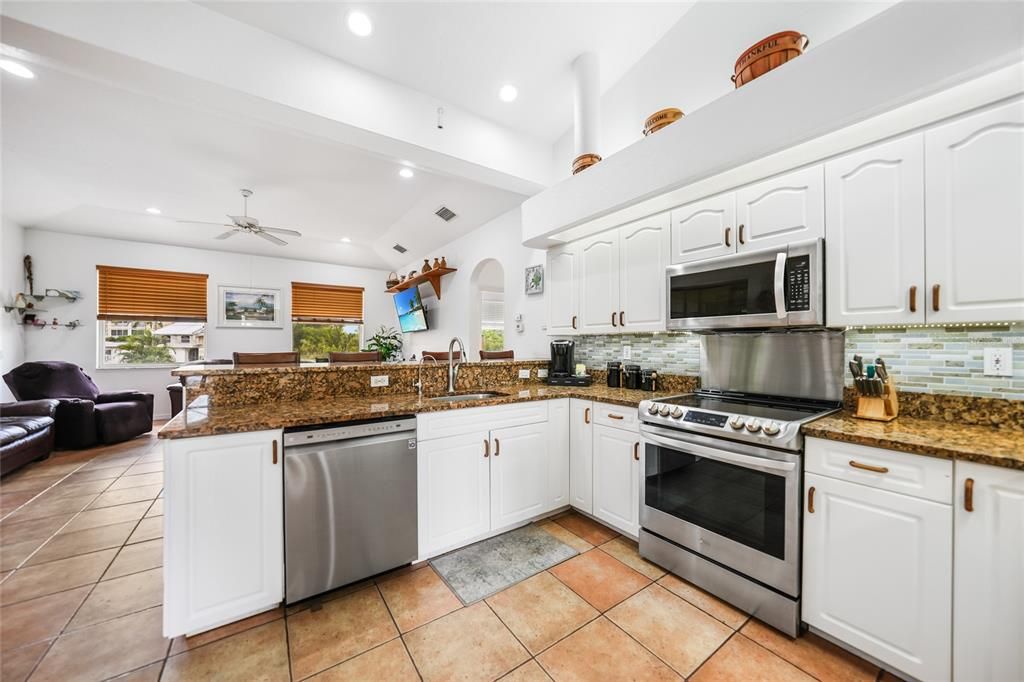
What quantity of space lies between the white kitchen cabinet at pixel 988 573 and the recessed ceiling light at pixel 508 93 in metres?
3.17

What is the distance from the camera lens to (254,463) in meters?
1.64

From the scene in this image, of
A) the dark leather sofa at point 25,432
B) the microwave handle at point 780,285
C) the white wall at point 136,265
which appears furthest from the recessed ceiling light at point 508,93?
the white wall at point 136,265

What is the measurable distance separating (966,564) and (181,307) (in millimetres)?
8338

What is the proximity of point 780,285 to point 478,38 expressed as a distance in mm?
2342

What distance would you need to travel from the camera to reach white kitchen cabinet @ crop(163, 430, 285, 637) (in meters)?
1.50

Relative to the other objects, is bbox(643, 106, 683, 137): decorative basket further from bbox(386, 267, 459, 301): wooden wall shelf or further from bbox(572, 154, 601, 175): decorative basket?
bbox(386, 267, 459, 301): wooden wall shelf

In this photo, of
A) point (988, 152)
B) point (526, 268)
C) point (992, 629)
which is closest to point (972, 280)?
point (988, 152)

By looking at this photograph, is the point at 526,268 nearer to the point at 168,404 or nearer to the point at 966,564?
the point at 966,564

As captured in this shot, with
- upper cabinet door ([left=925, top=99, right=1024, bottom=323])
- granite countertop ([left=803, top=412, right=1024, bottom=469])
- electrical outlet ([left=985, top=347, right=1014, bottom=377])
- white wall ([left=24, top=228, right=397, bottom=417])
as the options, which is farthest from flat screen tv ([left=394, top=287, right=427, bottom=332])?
electrical outlet ([left=985, top=347, right=1014, bottom=377])

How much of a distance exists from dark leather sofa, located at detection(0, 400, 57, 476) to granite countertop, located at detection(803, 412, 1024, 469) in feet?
18.6

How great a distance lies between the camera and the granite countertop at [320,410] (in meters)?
1.59

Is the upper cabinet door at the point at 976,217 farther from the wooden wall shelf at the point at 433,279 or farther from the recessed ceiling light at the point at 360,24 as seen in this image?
the wooden wall shelf at the point at 433,279

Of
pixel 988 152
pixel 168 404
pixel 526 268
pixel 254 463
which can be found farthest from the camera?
pixel 168 404

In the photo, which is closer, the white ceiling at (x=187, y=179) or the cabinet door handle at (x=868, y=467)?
the cabinet door handle at (x=868, y=467)
